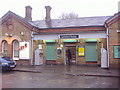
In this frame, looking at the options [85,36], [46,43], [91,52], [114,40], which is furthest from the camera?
[46,43]

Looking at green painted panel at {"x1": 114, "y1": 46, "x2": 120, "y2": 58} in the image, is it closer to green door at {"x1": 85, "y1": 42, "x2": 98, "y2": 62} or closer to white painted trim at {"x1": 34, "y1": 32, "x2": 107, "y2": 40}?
white painted trim at {"x1": 34, "y1": 32, "x2": 107, "y2": 40}

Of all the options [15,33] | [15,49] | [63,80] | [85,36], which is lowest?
[63,80]

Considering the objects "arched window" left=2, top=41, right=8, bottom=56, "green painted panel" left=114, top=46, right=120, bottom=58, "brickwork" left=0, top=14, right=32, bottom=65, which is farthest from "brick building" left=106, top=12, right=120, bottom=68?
"arched window" left=2, top=41, right=8, bottom=56

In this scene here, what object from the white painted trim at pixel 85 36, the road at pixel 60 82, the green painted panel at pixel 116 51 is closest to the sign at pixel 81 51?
the white painted trim at pixel 85 36

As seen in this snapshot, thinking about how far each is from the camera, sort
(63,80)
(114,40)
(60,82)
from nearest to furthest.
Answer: (60,82), (63,80), (114,40)

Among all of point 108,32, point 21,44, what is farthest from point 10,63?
point 108,32

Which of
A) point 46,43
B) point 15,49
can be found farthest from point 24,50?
point 46,43

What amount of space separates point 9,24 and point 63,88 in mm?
13428

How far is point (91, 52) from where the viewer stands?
1669 cm

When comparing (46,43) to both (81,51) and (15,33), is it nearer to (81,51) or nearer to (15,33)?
(15,33)

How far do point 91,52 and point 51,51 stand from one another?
4.75m

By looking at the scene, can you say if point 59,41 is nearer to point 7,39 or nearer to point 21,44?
point 21,44

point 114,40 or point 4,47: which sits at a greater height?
point 114,40

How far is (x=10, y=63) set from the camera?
13398mm
